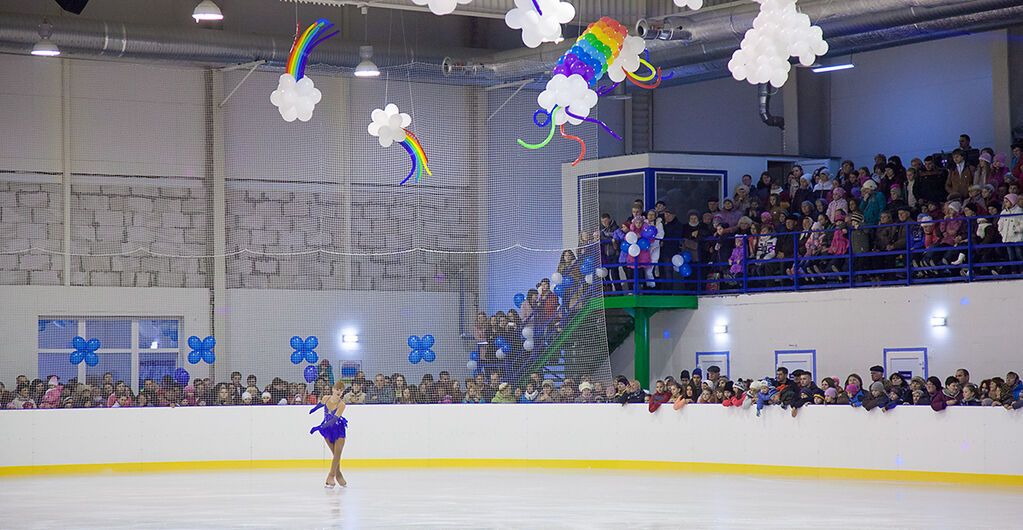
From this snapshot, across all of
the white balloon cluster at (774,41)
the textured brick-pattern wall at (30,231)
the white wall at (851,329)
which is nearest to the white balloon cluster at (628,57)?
the white balloon cluster at (774,41)

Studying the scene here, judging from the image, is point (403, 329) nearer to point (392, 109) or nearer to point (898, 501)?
point (392, 109)

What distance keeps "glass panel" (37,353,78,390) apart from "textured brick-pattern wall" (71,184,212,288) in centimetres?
144

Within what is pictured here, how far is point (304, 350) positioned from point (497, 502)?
28.9 ft

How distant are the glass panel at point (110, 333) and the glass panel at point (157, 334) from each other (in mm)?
230

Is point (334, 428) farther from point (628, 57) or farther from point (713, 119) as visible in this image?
point (713, 119)

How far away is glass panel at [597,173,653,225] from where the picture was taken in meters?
25.5

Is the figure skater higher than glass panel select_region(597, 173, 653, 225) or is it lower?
lower

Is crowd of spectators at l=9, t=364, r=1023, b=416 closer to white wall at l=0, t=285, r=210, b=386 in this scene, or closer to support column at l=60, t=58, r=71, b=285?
white wall at l=0, t=285, r=210, b=386

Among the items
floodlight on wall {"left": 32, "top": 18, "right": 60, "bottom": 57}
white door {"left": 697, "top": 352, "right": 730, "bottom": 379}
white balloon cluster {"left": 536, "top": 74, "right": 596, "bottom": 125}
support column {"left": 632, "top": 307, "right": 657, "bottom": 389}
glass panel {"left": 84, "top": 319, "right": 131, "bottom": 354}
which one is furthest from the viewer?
support column {"left": 632, "top": 307, "right": 657, "bottom": 389}

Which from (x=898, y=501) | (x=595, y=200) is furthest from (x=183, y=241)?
(x=898, y=501)

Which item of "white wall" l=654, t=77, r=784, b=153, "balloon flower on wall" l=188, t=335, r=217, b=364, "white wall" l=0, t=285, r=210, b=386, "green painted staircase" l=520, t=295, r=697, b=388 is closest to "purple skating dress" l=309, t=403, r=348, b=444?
"green painted staircase" l=520, t=295, r=697, b=388

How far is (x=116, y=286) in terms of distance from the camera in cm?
2438

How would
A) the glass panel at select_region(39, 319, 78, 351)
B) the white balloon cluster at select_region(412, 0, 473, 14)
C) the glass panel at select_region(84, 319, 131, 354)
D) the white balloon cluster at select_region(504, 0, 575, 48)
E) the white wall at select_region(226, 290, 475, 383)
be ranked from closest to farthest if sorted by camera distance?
the white balloon cluster at select_region(412, 0, 473, 14) → the white balloon cluster at select_region(504, 0, 575, 48) → the glass panel at select_region(39, 319, 78, 351) → the white wall at select_region(226, 290, 475, 383) → the glass panel at select_region(84, 319, 131, 354)

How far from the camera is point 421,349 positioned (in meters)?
23.8
